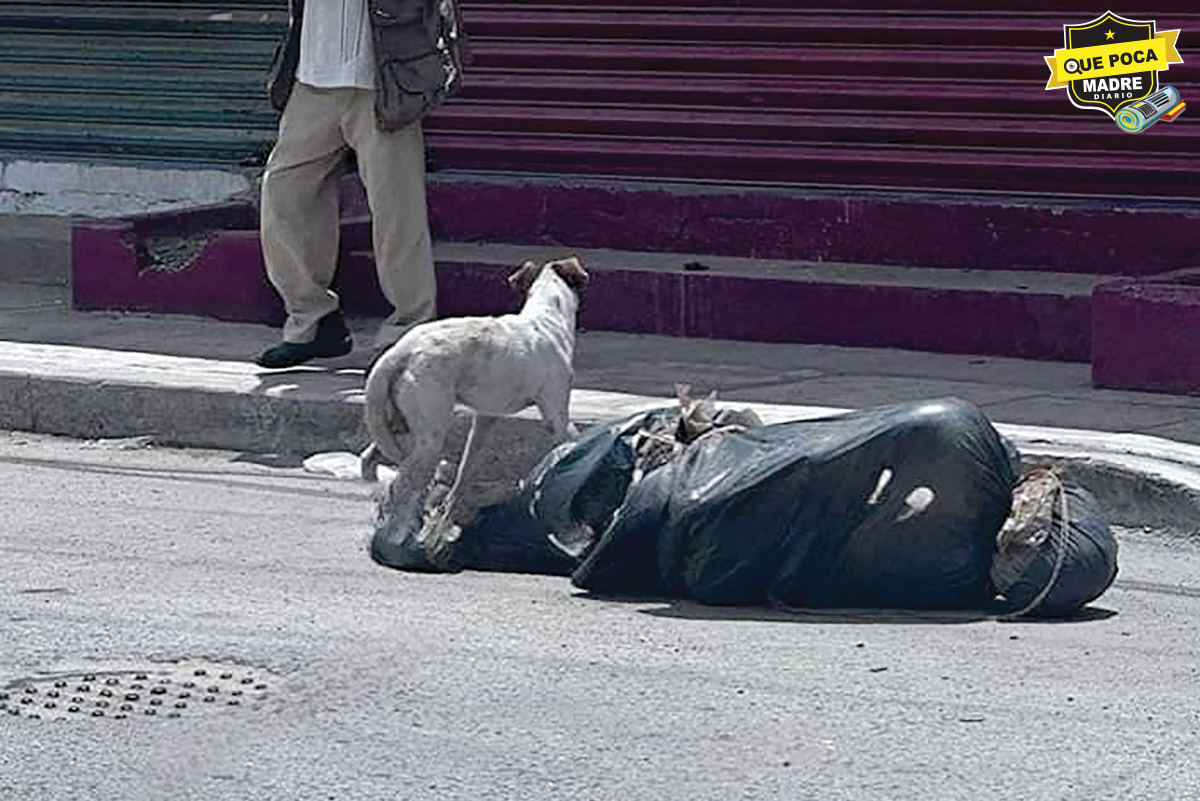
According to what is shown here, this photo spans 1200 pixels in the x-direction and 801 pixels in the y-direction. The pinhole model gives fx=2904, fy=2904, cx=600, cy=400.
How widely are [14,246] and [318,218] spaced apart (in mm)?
3021

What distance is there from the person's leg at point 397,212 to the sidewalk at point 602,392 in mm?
307

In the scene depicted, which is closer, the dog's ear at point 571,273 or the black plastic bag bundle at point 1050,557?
the black plastic bag bundle at point 1050,557

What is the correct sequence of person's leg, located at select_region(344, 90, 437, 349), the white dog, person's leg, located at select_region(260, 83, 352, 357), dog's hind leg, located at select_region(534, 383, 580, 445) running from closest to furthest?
the white dog → dog's hind leg, located at select_region(534, 383, 580, 445) → person's leg, located at select_region(344, 90, 437, 349) → person's leg, located at select_region(260, 83, 352, 357)

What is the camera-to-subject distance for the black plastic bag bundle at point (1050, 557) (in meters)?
7.14

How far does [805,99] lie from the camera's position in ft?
38.2

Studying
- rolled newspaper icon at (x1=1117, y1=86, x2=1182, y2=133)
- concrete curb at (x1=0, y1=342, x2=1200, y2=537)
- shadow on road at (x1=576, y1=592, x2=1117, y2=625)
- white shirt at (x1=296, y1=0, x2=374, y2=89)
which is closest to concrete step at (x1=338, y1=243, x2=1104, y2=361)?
rolled newspaper icon at (x1=1117, y1=86, x2=1182, y2=133)

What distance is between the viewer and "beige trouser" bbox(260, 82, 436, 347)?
10258 millimetres

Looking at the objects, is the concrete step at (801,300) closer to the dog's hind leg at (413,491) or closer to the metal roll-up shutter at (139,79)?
the metal roll-up shutter at (139,79)

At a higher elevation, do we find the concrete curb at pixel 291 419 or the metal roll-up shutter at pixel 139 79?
the metal roll-up shutter at pixel 139 79

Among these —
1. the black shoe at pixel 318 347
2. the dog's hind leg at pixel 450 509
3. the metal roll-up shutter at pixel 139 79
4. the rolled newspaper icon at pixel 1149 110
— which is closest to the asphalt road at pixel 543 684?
the dog's hind leg at pixel 450 509

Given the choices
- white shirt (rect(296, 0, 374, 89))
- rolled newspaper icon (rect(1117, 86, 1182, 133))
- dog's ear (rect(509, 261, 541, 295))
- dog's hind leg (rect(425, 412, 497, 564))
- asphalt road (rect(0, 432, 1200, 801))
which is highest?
white shirt (rect(296, 0, 374, 89))

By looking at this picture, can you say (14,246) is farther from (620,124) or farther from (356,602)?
(356,602)

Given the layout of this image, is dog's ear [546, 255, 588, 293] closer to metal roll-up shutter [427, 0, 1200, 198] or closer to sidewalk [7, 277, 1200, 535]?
sidewalk [7, 277, 1200, 535]

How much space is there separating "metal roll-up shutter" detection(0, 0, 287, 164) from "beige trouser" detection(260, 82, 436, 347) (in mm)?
2464
